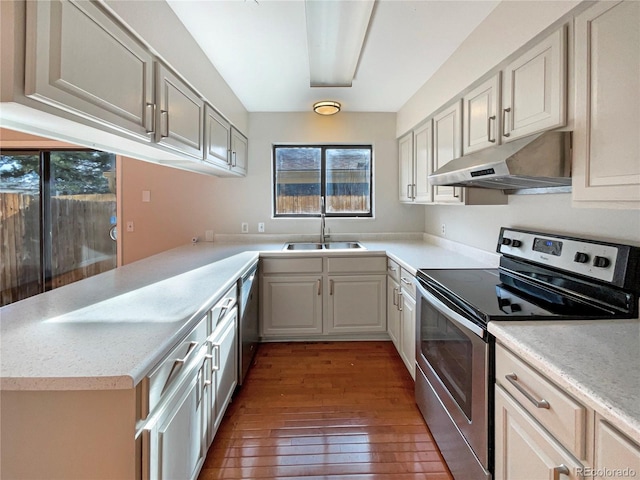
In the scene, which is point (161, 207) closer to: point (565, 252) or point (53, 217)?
point (53, 217)

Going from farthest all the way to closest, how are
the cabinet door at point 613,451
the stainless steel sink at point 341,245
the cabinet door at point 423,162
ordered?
the stainless steel sink at point 341,245 → the cabinet door at point 423,162 → the cabinet door at point 613,451

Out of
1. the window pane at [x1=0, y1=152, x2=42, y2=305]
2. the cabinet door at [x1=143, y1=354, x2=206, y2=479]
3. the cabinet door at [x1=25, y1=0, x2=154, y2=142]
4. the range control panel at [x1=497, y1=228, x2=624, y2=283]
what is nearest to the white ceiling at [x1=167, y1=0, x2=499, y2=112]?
the cabinet door at [x1=25, y1=0, x2=154, y2=142]

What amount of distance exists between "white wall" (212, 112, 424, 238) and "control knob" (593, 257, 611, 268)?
92.0 inches

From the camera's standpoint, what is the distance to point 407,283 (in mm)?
2346

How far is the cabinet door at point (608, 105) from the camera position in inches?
38.5

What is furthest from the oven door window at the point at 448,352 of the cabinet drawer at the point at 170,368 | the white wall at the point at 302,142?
the white wall at the point at 302,142

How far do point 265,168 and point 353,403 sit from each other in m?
2.50

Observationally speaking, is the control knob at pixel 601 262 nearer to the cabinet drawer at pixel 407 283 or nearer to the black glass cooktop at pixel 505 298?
the black glass cooktop at pixel 505 298

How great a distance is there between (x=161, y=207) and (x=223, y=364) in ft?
7.47

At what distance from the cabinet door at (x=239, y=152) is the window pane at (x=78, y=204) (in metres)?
1.39

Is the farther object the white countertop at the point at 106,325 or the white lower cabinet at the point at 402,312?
the white lower cabinet at the point at 402,312

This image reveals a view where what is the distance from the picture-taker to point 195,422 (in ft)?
4.40

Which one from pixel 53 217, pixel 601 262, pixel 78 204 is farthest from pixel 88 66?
pixel 53 217

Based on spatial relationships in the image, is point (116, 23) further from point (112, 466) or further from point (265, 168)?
point (265, 168)
